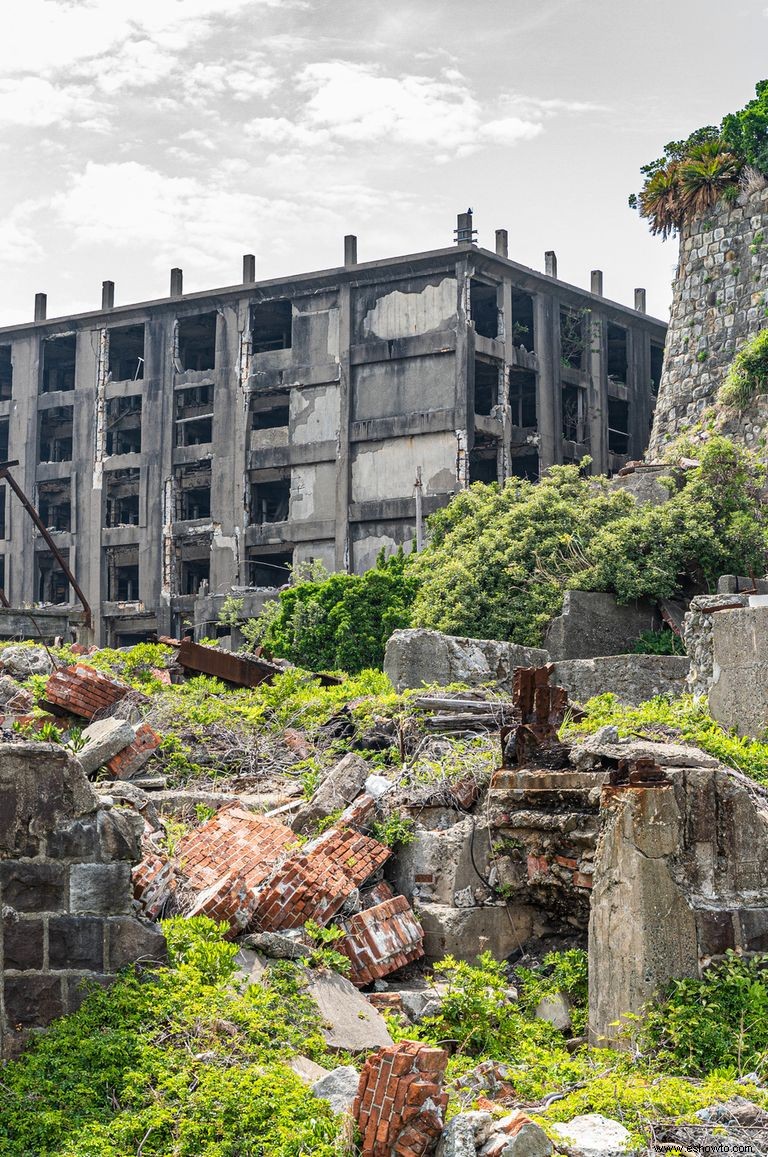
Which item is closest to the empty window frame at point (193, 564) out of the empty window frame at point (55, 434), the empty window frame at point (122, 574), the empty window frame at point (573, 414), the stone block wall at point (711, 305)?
the empty window frame at point (122, 574)

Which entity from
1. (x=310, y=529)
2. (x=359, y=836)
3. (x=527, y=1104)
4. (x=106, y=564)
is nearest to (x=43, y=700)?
(x=359, y=836)

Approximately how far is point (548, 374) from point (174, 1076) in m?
30.8

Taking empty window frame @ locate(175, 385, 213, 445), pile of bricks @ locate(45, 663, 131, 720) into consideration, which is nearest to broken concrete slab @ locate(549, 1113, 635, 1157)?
pile of bricks @ locate(45, 663, 131, 720)

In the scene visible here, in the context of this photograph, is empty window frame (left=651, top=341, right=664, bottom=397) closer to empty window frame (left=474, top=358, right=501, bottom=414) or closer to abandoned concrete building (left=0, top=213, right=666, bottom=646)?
abandoned concrete building (left=0, top=213, right=666, bottom=646)

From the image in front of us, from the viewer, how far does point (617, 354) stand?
38.1 meters

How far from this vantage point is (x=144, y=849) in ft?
26.4

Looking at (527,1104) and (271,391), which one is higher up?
(271,391)

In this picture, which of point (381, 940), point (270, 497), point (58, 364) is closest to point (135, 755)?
point (381, 940)

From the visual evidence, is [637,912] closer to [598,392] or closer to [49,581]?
[598,392]

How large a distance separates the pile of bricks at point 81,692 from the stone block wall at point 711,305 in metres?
15.6

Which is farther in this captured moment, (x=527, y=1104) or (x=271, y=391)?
(x=271, y=391)

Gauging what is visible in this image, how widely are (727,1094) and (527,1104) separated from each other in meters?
0.88

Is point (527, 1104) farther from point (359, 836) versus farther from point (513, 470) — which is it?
point (513, 470)

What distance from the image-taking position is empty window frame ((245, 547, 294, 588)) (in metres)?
35.1
